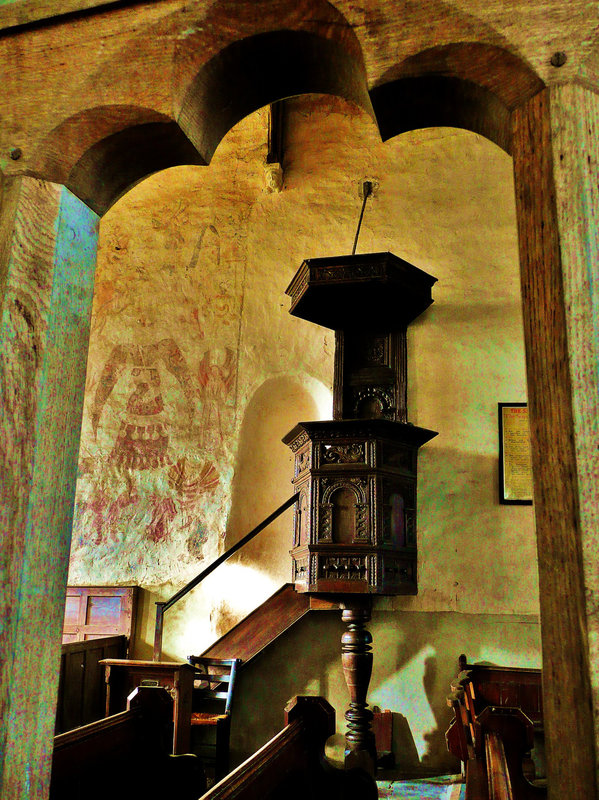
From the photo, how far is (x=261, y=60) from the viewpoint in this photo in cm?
190

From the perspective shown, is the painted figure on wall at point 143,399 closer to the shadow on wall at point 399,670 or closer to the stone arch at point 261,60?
the shadow on wall at point 399,670

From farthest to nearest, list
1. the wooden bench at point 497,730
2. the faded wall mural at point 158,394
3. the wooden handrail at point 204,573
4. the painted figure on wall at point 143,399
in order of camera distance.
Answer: the painted figure on wall at point 143,399
the faded wall mural at point 158,394
the wooden handrail at point 204,573
the wooden bench at point 497,730

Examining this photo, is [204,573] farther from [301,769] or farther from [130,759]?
[301,769]

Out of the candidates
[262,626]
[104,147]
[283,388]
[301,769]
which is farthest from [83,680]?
[104,147]

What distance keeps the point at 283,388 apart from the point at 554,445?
21.6 feet

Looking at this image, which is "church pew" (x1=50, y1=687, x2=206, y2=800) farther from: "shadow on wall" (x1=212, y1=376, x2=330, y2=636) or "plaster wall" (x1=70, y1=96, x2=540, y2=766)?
"shadow on wall" (x1=212, y1=376, x2=330, y2=636)

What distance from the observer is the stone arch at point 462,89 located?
63.2 inches

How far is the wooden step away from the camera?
6609 mm

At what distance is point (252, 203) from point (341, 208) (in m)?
1.11

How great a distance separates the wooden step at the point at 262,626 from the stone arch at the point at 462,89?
212 inches

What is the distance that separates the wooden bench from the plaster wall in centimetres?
43

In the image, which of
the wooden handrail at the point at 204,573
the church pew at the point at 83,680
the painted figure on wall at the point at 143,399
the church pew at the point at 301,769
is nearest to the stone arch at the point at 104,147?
the church pew at the point at 301,769

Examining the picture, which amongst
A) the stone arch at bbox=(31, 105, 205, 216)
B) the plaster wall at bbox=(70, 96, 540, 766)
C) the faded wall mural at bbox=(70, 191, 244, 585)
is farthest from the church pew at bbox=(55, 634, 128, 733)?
the stone arch at bbox=(31, 105, 205, 216)

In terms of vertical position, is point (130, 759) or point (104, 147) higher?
point (104, 147)
